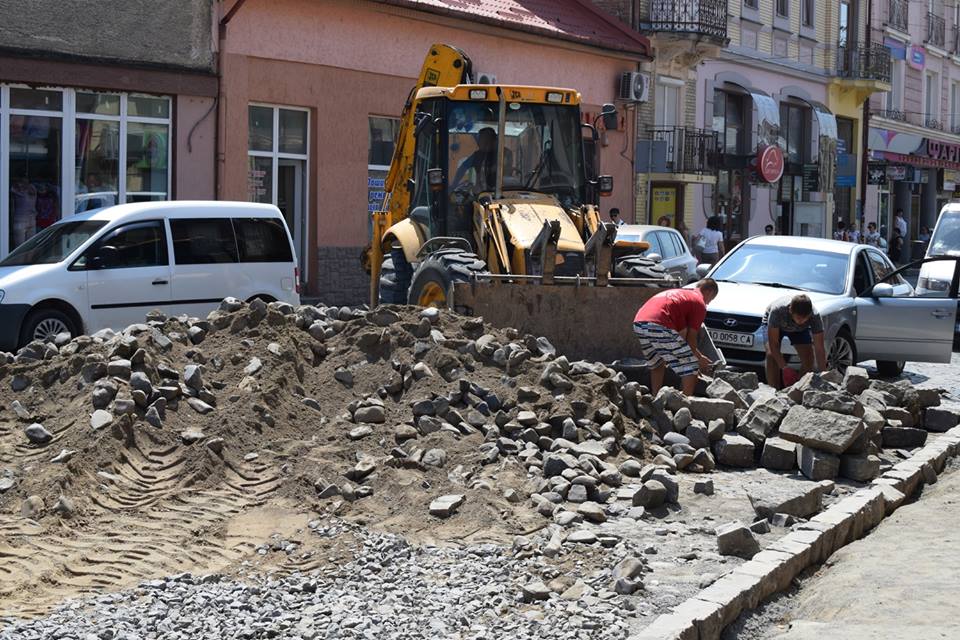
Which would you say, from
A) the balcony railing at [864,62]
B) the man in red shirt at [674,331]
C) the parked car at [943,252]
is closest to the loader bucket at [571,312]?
the man in red shirt at [674,331]

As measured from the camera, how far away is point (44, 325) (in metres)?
15.1

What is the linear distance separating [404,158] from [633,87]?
16.2 metres

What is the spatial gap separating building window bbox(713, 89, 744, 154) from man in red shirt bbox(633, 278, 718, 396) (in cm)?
2555

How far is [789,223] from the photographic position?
41.8 meters

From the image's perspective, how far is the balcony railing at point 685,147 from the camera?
112ft

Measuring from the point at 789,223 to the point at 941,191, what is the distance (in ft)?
53.5

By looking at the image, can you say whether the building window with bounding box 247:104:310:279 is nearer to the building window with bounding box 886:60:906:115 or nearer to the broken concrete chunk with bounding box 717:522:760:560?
the broken concrete chunk with bounding box 717:522:760:560

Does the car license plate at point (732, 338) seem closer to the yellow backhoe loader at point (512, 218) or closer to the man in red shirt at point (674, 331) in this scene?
the yellow backhoe loader at point (512, 218)

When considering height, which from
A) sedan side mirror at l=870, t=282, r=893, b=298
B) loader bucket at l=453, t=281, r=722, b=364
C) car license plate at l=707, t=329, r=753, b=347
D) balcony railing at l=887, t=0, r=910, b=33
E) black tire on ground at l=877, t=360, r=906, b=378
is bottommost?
black tire on ground at l=877, t=360, r=906, b=378

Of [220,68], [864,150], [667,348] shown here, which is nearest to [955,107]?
[864,150]

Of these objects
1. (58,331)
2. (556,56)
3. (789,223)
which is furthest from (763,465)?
(789,223)

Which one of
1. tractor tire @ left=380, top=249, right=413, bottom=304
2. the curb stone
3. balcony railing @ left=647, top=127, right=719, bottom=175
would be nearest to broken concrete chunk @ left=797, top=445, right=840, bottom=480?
the curb stone

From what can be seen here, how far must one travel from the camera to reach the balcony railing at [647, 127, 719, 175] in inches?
1340

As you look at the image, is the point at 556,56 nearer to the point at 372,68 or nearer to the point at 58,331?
the point at 372,68
